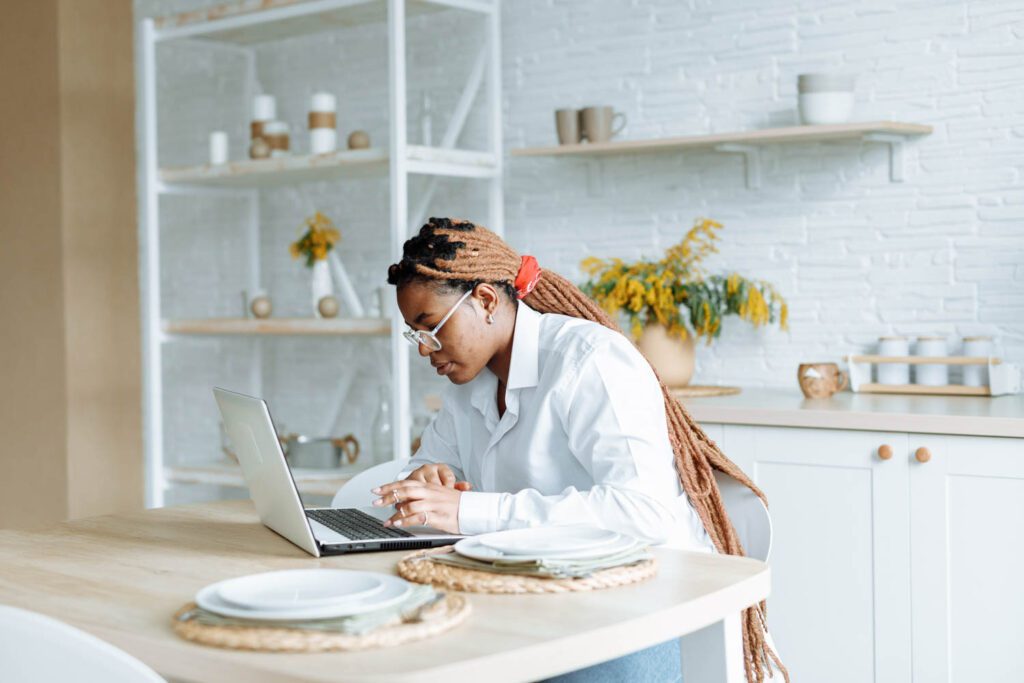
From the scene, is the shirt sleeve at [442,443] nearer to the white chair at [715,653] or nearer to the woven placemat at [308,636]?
the white chair at [715,653]

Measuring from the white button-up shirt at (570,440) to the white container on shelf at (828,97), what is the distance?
1.52 meters

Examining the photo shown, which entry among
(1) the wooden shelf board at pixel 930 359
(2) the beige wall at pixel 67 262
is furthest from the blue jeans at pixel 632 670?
(2) the beige wall at pixel 67 262

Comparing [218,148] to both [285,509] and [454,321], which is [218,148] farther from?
[285,509]

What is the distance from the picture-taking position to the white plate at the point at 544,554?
1567mm

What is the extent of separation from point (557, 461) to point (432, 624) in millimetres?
874

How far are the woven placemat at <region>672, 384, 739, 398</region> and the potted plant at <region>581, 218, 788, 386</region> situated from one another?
0.06 m

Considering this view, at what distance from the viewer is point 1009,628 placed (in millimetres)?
2855

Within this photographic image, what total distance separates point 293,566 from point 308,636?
46cm

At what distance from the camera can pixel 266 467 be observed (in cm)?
188

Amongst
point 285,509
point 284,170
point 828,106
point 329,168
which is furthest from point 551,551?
A: point 284,170

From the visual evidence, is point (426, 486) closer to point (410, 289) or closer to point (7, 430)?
point (410, 289)

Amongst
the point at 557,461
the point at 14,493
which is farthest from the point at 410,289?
the point at 14,493

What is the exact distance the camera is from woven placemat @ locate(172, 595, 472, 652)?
1294 millimetres

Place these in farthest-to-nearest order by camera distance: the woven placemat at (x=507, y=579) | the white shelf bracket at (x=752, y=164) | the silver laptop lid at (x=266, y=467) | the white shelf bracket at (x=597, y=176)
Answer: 1. the white shelf bracket at (x=597, y=176)
2. the white shelf bracket at (x=752, y=164)
3. the silver laptop lid at (x=266, y=467)
4. the woven placemat at (x=507, y=579)
